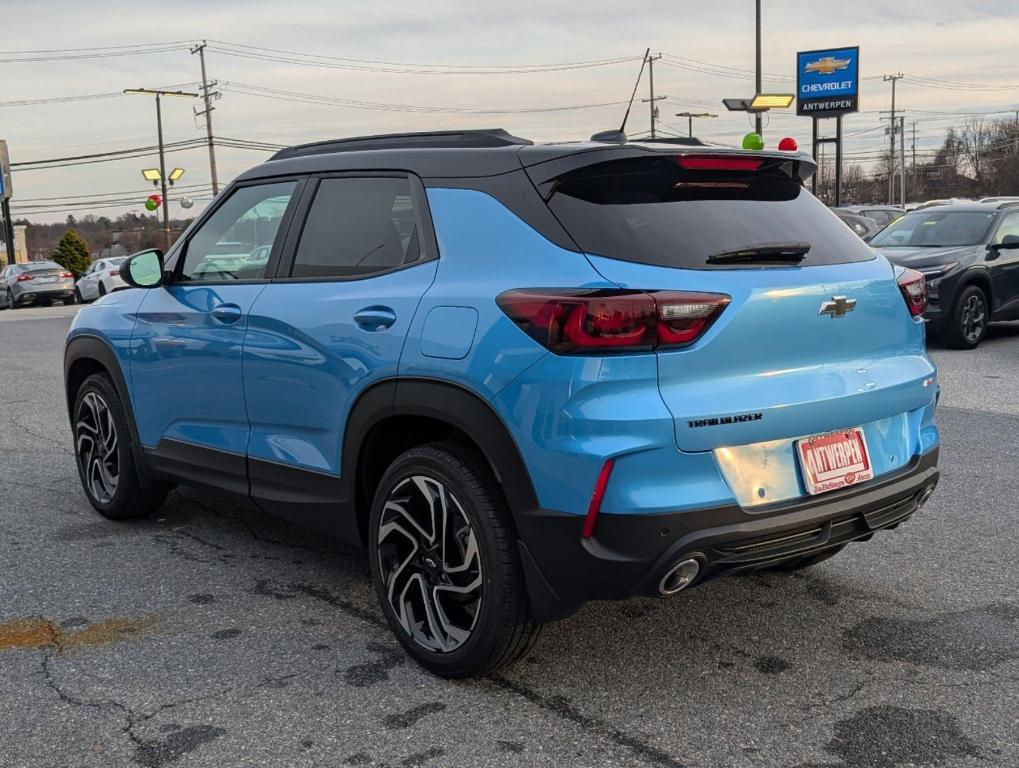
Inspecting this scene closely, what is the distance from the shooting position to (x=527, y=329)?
10.3ft

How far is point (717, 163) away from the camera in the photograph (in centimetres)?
355

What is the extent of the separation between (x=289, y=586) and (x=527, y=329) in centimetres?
196

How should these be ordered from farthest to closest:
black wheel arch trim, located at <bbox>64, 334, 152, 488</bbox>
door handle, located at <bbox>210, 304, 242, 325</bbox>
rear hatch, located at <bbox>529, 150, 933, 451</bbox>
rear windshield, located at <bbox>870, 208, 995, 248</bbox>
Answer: rear windshield, located at <bbox>870, 208, 995, 248</bbox> → black wheel arch trim, located at <bbox>64, 334, 152, 488</bbox> → door handle, located at <bbox>210, 304, 242, 325</bbox> → rear hatch, located at <bbox>529, 150, 933, 451</bbox>

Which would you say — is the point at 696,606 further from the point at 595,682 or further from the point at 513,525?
the point at 513,525

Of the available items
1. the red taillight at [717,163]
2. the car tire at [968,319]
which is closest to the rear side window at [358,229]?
the red taillight at [717,163]

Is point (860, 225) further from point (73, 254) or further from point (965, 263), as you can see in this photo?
point (73, 254)

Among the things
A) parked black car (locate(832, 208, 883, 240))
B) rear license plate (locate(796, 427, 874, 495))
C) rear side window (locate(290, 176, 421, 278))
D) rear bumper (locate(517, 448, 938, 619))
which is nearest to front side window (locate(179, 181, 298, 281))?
rear side window (locate(290, 176, 421, 278))

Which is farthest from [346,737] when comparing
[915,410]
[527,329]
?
[915,410]

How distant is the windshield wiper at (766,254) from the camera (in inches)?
130

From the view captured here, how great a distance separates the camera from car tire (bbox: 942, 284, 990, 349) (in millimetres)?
12039

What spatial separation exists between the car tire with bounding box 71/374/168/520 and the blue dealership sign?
34.5 meters

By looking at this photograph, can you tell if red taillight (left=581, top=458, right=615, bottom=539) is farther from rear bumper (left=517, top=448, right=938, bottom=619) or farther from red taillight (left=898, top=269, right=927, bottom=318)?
red taillight (left=898, top=269, right=927, bottom=318)

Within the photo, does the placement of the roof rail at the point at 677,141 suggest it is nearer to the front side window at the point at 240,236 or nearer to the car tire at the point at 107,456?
the front side window at the point at 240,236

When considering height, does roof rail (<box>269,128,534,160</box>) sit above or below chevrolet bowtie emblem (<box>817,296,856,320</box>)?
above
